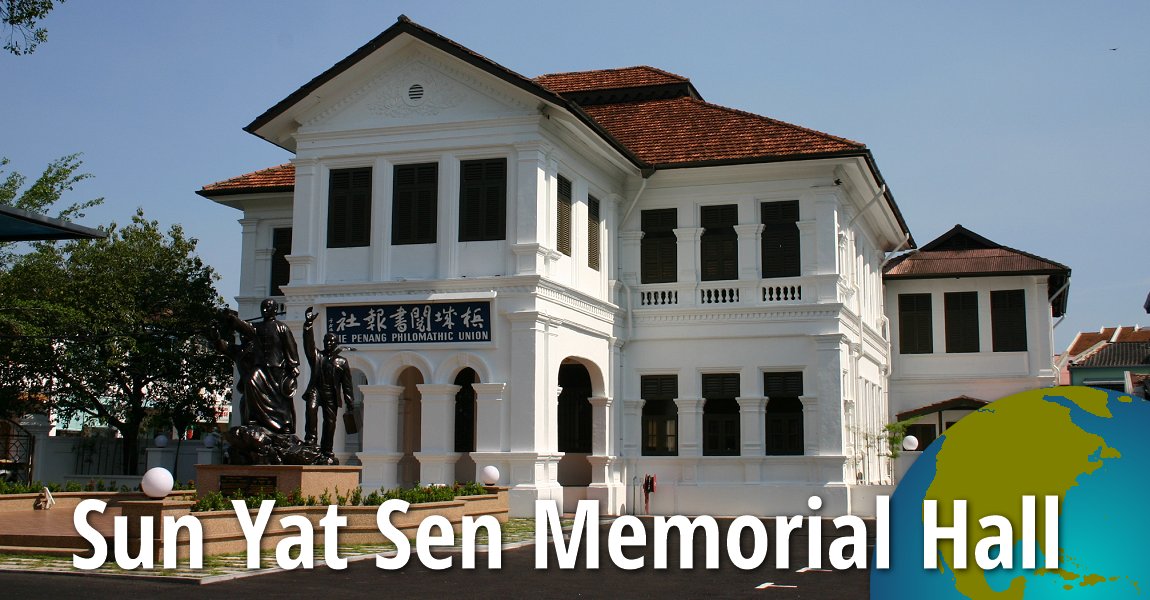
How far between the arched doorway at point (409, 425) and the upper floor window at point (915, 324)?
15224mm

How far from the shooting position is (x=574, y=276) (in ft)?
81.6

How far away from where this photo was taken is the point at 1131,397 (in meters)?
5.05

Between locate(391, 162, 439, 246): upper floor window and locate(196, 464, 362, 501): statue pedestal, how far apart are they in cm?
715

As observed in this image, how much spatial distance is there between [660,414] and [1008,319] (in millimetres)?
12579

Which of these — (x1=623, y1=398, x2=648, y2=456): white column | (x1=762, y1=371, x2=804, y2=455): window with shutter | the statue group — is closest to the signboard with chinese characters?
the statue group

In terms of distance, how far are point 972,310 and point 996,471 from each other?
1224 inches

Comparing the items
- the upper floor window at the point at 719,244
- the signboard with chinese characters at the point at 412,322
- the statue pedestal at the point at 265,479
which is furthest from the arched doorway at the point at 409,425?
the statue pedestal at the point at 265,479

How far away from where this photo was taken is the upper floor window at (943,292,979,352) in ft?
112

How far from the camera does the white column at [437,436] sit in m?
22.9

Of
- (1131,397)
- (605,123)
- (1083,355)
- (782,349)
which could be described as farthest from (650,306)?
(1083,355)

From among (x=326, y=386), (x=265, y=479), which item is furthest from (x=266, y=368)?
(x=265, y=479)

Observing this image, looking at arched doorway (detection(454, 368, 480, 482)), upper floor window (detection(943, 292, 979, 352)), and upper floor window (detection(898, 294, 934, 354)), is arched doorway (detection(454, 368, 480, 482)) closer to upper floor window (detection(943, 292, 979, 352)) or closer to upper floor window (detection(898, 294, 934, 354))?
upper floor window (detection(898, 294, 934, 354))

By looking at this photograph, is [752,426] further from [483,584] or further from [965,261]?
[483,584]

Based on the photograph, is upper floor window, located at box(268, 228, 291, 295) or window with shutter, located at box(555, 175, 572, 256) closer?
window with shutter, located at box(555, 175, 572, 256)
